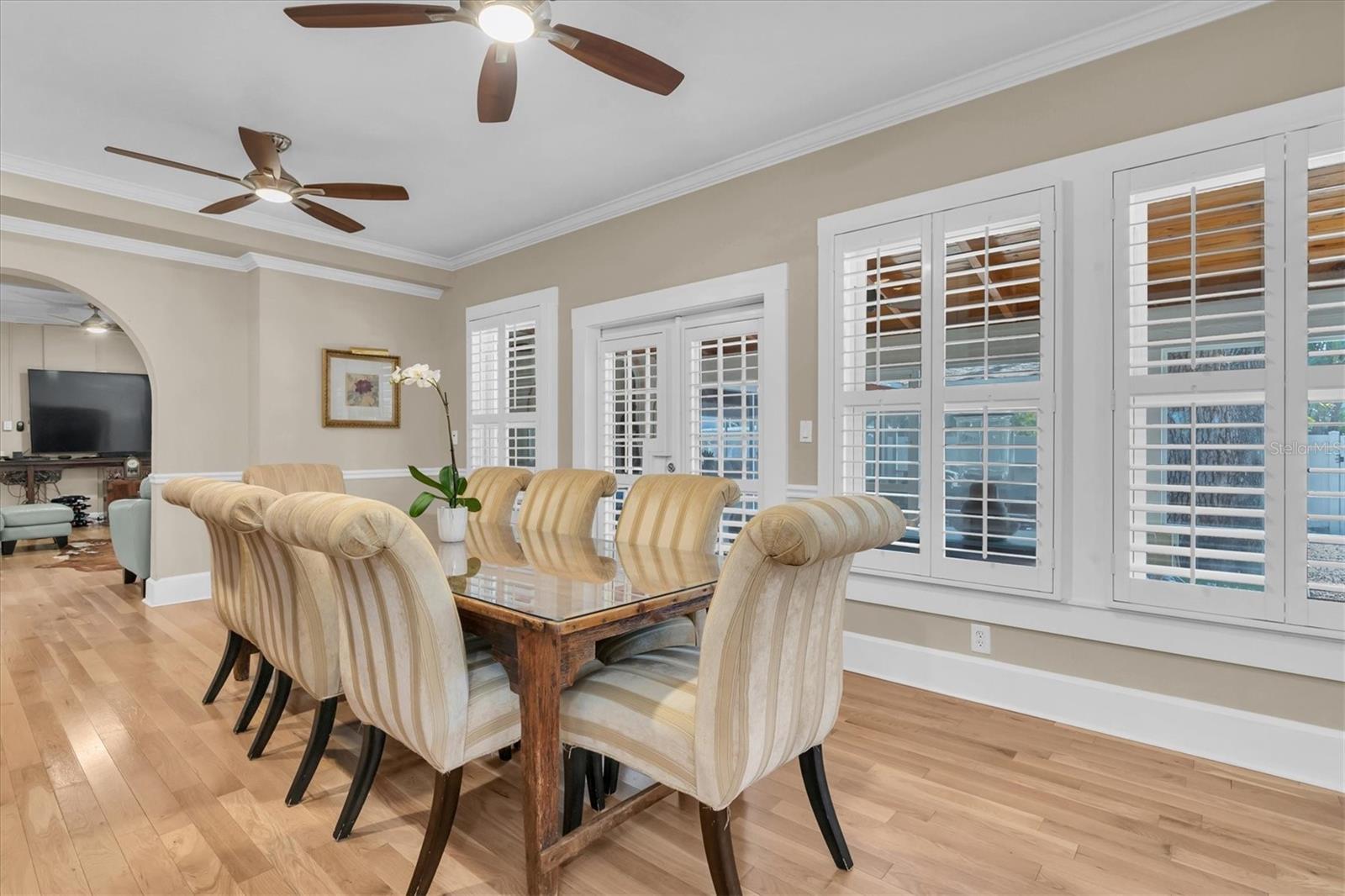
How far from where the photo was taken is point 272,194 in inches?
127

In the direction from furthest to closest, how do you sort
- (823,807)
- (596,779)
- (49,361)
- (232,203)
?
1. (49,361)
2. (232,203)
3. (596,779)
4. (823,807)

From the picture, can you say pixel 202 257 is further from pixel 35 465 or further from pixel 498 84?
pixel 35 465

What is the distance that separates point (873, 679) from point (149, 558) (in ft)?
16.6

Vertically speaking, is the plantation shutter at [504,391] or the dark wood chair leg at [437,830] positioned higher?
the plantation shutter at [504,391]

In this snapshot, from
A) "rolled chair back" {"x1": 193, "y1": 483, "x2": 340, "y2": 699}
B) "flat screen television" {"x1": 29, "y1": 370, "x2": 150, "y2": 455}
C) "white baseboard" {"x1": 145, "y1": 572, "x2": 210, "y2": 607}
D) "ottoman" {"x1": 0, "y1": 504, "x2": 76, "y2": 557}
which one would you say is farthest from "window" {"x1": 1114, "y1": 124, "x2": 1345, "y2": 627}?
"flat screen television" {"x1": 29, "y1": 370, "x2": 150, "y2": 455}

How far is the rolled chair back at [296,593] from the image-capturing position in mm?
2029

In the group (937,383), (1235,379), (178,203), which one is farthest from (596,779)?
(178,203)

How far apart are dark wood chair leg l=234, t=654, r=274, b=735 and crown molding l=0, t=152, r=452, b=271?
3.21 metres

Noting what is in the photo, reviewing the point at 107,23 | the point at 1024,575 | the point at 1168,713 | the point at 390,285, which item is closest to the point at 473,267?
the point at 390,285

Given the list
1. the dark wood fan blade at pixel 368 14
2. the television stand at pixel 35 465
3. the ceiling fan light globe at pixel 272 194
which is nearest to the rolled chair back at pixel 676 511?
the dark wood fan blade at pixel 368 14

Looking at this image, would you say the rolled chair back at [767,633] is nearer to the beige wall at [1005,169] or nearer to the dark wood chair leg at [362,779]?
the dark wood chair leg at [362,779]

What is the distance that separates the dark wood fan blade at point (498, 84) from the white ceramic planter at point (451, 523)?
4.88 ft

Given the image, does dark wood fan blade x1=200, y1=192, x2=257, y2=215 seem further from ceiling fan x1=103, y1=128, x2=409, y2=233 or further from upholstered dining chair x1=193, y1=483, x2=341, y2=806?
upholstered dining chair x1=193, y1=483, x2=341, y2=806

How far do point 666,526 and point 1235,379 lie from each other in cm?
206
